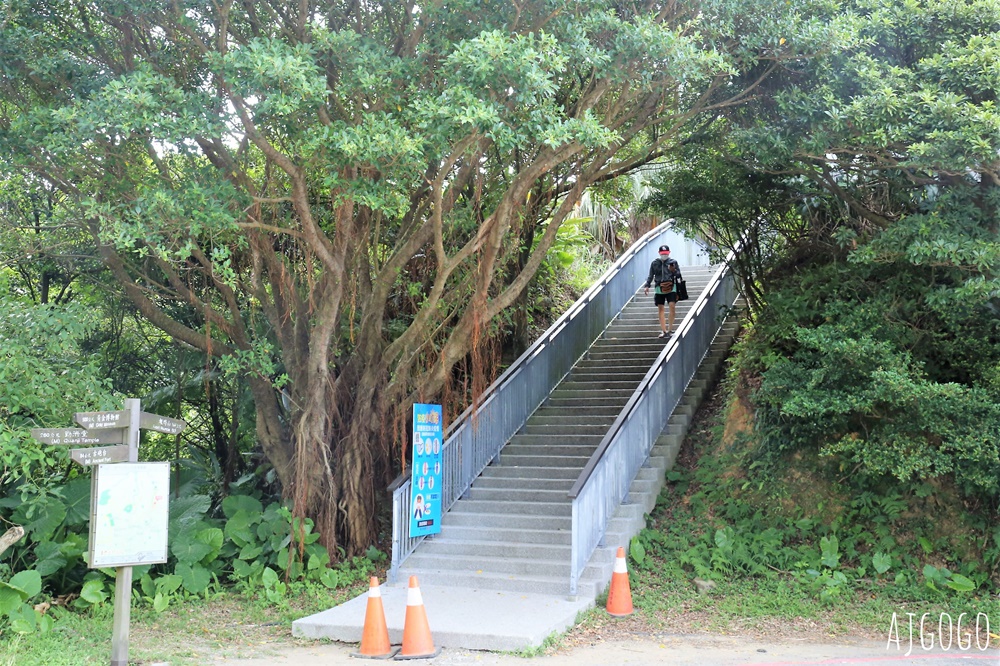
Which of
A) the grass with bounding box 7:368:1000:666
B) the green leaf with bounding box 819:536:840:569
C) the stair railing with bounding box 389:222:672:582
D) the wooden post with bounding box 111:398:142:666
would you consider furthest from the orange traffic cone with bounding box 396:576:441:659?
the green leaf with bounding box 819:536:840:569

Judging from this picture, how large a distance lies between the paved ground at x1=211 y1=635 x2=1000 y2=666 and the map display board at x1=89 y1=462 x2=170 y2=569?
123 centimetres

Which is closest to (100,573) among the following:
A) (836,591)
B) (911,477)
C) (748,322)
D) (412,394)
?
(412,394)

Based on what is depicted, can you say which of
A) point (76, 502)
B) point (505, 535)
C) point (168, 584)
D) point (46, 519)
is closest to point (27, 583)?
point (46, 519)

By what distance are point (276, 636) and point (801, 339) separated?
604cm

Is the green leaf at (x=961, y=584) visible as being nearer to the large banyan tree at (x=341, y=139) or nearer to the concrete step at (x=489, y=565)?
the concrete step at (x=489, y=565)

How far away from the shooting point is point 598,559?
29.8 feet

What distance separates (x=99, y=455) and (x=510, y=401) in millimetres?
6472

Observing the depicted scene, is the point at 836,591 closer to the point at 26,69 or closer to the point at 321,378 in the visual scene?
the point at 321,378

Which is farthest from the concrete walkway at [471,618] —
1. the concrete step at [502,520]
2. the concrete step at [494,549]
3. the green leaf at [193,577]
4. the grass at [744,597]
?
the green leaf at [193,577]

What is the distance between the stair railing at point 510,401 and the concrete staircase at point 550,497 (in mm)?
173

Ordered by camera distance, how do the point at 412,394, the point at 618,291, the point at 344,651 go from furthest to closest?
the point at 618,291 < the point at 412,394 < the point at 344,651

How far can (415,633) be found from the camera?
22.9 feet

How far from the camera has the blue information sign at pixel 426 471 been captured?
965 cm

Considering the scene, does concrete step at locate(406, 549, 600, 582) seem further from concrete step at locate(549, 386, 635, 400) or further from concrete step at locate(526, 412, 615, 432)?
concrete step at locate(549, 386, 635, 400)
